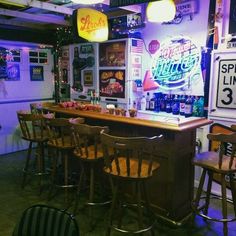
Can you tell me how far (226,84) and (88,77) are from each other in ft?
8.38

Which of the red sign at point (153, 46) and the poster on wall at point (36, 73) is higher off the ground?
the red sign at point (153, 46)

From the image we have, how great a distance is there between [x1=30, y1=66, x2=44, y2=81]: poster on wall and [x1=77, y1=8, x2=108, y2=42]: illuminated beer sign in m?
2.37

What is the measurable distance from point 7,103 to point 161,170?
3.61m

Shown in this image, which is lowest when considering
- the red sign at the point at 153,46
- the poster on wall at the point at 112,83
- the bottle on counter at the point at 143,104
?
the bottle on counter at the point at 143,104

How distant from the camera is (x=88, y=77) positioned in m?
4.96

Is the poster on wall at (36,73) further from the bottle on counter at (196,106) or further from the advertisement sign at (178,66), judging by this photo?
the bottle on counter at (196,106)

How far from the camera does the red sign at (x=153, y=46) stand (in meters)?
4.23

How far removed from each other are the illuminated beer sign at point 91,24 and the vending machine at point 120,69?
743mm

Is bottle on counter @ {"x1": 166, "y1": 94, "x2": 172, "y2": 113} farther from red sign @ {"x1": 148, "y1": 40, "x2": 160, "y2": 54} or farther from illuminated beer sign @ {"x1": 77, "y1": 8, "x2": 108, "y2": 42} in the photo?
illuminated beer sign @ {"x1": 77, "y1": 8, "x2": 108, "y2": 42}

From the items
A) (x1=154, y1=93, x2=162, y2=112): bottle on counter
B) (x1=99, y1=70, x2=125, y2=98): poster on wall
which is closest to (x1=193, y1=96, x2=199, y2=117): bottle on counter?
(x1=154, y1=93, x2=162, y2=112): bottle on counter

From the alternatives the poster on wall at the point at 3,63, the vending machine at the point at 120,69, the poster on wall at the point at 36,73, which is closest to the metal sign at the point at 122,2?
the vending machine at the point at 120,69

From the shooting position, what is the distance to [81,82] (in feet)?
16.8

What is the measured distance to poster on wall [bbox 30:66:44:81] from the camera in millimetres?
5457

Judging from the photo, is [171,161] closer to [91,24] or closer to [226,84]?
[226,84]
